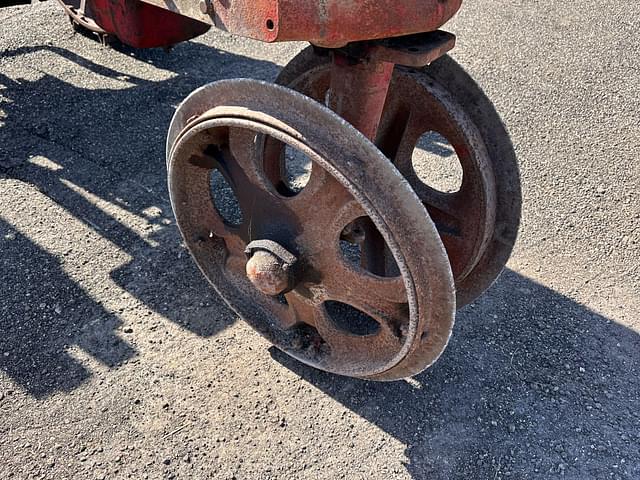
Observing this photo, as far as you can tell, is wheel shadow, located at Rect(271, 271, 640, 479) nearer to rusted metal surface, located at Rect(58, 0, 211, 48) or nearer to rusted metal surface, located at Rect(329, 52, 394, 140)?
rusted metal surface, located at Rect(329, 52, 394, 140)

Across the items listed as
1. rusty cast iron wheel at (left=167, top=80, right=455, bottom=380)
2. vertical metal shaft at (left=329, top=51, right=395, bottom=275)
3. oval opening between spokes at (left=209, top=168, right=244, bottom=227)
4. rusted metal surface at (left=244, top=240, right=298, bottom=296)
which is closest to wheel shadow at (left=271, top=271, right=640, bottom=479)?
rusty cast iron wheel at (left=167, top=80, right=455, bottom=380)

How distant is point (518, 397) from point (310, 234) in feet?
3.32

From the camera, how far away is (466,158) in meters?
2.17

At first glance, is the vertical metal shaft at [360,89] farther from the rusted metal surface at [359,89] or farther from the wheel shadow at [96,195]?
the wheel shadow at [96,195]

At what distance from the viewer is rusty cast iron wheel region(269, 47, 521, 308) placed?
2.12 meters

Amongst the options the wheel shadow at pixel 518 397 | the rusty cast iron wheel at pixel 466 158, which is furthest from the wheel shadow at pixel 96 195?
the rusty cast iron wheel at pixel 466 158

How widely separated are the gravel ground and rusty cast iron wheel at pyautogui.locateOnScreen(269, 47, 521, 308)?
0.43m

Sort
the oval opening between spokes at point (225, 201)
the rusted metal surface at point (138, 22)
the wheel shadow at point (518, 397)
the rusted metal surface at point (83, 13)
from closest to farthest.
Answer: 1. the wheel shadow at point (518, 397)
2. the oval opening between spokes at point (225, 201)
3. the rusted metal surface at point (138, 22)
4. the rusted metal surface at point (83, 13)

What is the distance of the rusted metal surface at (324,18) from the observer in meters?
1.49

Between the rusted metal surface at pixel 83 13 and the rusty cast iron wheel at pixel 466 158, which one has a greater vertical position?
the rusty cast iron wheel at pixel 466 158

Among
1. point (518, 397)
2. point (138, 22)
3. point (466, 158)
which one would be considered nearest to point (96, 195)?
point (138, 22)

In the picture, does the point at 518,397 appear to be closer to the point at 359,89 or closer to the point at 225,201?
the point at 359,89

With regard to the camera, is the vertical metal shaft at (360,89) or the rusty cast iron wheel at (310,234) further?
the vertical metal shaft at (360,89)

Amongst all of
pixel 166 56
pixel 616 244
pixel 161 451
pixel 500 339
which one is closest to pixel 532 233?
pixel 616 244
